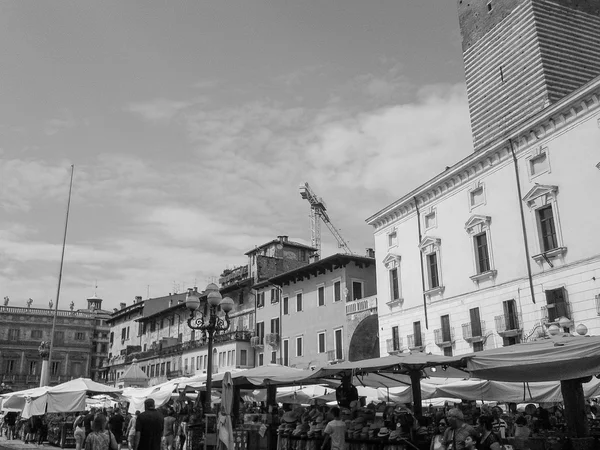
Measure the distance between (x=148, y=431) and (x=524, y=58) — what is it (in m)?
25.1

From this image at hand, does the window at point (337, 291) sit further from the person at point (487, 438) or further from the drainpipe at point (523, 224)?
the person at point (487, 438)

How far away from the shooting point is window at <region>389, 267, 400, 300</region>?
30239 mm

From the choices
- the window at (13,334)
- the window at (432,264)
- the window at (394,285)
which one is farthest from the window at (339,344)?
the window at (13,334)

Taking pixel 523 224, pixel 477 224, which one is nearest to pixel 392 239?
pixel 477 224

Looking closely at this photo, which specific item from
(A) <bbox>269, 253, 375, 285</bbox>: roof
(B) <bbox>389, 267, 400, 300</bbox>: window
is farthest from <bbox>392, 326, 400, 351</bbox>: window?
(A) <bbox>269, 253, 375, 285</bbox>: roof

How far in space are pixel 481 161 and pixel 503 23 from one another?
8985 mm

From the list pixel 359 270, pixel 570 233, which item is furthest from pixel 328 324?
pixel 570 233

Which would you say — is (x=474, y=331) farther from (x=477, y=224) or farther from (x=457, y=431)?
(x=457, y=431)

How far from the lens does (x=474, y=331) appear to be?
80.5ft

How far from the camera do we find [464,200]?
26172 millimetres

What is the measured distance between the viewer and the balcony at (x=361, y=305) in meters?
33.3

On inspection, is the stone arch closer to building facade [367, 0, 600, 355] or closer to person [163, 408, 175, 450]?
building facade [367, 0, 600, 355]

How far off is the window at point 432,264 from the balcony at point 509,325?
4024mm

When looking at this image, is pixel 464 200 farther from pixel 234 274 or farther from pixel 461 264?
pixel 234 274
